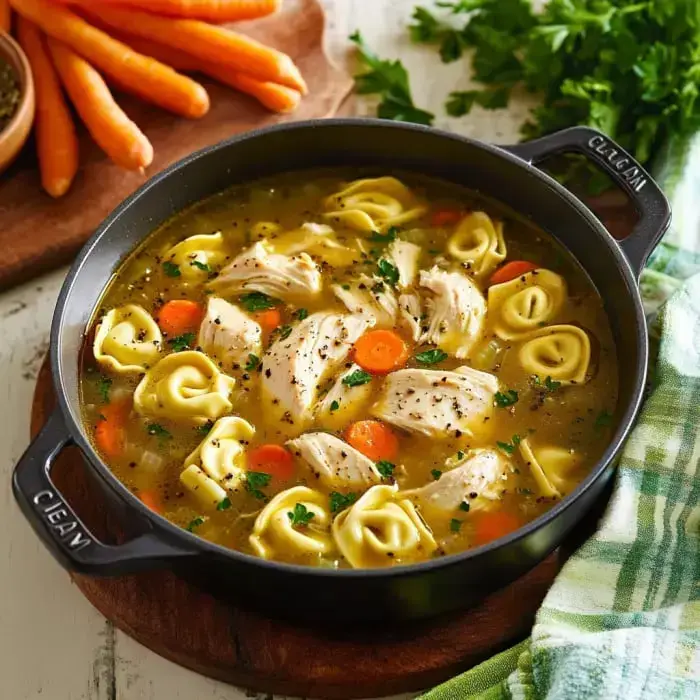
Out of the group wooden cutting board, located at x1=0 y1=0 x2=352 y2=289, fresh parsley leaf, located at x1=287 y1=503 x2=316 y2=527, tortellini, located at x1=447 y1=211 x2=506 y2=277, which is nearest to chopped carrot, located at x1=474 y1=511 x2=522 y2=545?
fresh parsley leaf, located at x1=287 y1=503 x2=316 y2=527

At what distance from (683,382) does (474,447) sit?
743 mm

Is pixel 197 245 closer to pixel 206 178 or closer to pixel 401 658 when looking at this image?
pixel 206 178

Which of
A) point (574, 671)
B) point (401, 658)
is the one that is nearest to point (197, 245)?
point (401, 658)

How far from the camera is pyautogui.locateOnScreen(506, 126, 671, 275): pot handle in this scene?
3.58m


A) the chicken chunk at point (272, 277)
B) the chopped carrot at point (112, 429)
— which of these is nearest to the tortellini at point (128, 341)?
the chopped carrot at point (112, 429)

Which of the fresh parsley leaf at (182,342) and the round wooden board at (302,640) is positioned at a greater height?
the fresh parsley leaf at (182,342)

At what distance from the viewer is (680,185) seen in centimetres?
429

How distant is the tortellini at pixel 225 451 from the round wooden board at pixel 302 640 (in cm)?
38

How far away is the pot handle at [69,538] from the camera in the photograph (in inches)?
109

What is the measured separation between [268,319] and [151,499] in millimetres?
808

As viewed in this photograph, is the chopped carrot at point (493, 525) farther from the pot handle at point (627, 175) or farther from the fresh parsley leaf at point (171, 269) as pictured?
the fresh parsley leaf at point (171, 269)

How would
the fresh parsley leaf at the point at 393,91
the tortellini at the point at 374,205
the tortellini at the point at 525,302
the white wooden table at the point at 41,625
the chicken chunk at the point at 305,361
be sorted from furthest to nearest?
the fresh parsley leaf at the point at 393,91 < the tortellini at the point at 374,205 < the tortellini at the point at 525,302 < the chicken chunk at the point at 305,361 < the white wooden table at the point at 41,625

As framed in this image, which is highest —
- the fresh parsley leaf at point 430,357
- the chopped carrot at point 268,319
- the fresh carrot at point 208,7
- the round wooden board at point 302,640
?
the fresh carrot at point 208,7

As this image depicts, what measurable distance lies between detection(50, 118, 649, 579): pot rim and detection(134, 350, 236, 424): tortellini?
33cm
